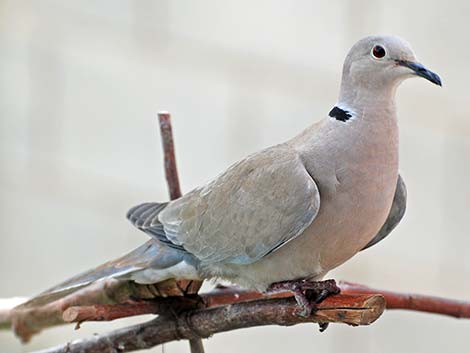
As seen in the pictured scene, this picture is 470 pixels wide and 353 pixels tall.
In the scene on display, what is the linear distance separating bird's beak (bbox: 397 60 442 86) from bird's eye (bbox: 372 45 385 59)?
0.07 feet

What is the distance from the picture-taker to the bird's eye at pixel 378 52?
1.09m

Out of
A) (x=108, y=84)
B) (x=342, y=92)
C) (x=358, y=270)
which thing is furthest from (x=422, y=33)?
(x=342, y=92)

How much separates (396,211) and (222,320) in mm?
269

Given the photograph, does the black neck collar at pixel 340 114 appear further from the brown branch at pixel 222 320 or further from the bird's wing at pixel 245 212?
the brown branch at pixel 222 320

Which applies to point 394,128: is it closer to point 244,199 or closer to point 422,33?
point 244,199

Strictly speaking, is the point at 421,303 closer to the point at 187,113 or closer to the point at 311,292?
the point at 311,292

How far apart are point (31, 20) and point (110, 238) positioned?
63cm

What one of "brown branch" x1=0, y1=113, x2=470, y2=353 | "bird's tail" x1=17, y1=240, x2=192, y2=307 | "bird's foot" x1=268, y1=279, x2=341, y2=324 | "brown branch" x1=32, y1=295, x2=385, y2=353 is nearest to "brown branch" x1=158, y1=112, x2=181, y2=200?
"brown branch" x1=0, y1=113, x2=470, y2=353

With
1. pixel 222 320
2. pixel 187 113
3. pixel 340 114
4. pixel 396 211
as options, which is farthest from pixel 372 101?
pixel 187 113

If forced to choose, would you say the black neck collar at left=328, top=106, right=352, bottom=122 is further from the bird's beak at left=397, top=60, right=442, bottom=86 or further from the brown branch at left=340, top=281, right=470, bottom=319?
the brown branch at left=340, top=281, right=470, bottom=319

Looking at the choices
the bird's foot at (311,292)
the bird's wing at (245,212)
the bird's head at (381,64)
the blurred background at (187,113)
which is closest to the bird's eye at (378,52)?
the bird's head at (381,64)

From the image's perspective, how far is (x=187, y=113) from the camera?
2477 millimetres

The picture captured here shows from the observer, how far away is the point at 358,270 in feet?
8.30

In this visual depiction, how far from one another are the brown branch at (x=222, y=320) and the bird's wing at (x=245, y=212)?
0.07 m
